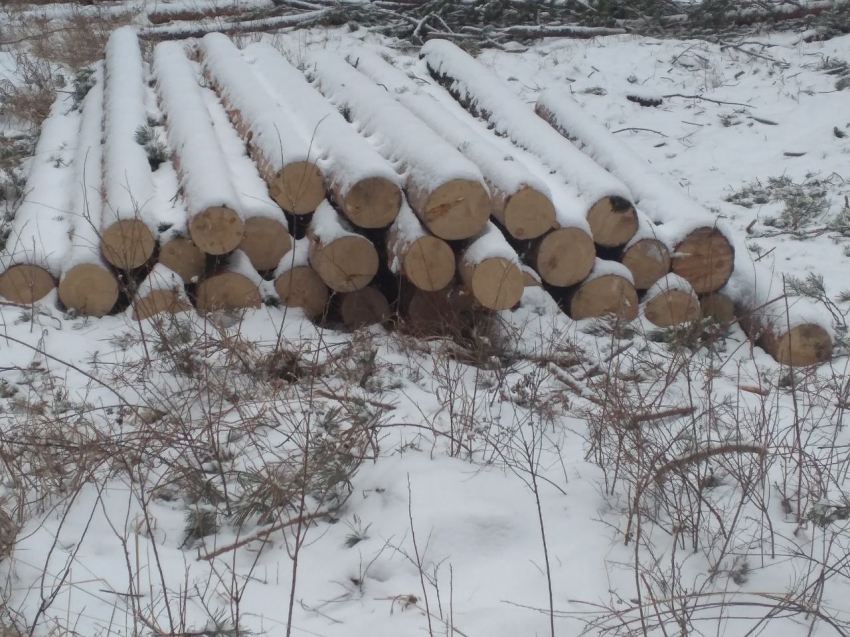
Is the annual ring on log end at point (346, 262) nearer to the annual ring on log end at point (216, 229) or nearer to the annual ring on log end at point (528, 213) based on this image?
the annual ring on log end at point (216, 229)

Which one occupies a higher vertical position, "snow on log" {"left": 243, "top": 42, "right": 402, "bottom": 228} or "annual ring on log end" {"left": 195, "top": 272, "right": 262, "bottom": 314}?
"snow on log" {"left": 243, "top": 42, "right": 402, "bottom": 228}

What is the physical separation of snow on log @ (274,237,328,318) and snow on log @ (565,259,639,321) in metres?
1.47

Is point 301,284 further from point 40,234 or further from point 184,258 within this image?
point 40,234

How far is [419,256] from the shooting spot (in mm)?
4125

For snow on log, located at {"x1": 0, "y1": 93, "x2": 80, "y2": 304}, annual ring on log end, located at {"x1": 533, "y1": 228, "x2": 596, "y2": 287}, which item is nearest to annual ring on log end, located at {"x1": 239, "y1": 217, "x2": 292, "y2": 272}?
snow on log, located at {"x1": 0, "y1": 93, "x2": 80, "y2": 304}

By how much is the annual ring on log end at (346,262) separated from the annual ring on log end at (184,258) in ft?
2.08

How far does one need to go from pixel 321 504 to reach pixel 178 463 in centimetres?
59

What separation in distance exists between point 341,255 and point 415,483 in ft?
5.22

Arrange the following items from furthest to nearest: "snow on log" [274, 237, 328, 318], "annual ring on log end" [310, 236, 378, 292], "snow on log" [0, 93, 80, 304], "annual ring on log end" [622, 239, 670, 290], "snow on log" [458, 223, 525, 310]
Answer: "annual ring on log end" [622, 239, 670, 290] < "snow on log" [274, 237, 328, 318] < "snow on log" [0, 93, 80, 304] < "annual ring on log end" [310, 236, 378, 292] < "snow on log" [458, 223, 525, 310]

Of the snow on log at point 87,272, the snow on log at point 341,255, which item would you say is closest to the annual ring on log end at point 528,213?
the snow on log at point 341,255

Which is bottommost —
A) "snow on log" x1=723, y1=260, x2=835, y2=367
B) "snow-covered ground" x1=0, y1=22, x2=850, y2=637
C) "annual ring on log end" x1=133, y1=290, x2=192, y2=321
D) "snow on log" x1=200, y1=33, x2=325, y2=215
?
"snow-covered ground" x1=0, y1=22, x2=850, y2=637

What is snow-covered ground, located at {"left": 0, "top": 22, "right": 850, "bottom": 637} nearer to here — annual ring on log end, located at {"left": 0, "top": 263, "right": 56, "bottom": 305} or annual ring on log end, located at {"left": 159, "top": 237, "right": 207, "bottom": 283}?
annual ring on log end, located at {"left": 0, "top": 263, "right": 56, "bottom": 305}

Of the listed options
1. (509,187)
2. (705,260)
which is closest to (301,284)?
(509,187)

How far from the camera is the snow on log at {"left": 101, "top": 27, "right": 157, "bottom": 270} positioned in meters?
4.23
